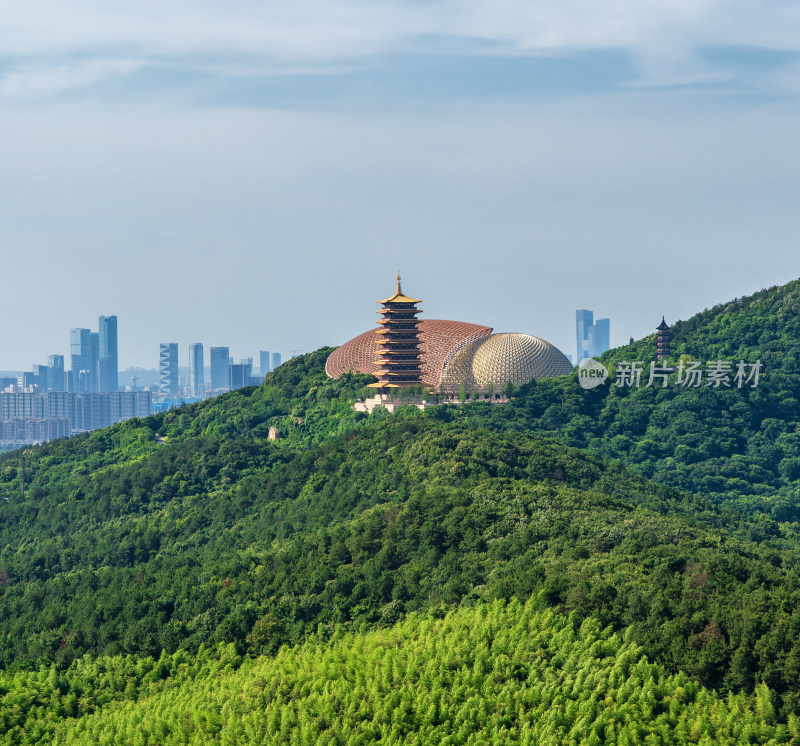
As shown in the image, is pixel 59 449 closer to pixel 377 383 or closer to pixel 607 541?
pixel 377 383

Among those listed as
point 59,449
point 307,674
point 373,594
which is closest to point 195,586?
point 373,594

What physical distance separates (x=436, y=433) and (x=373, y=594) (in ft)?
73.4

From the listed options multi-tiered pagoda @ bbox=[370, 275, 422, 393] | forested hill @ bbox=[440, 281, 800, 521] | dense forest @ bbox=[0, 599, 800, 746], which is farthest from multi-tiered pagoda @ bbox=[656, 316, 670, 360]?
dense forest @ bbox=[0, 599, 800, 746]

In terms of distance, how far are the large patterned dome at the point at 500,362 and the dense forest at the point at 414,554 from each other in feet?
11.4

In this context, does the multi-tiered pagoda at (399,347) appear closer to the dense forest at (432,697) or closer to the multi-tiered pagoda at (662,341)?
the multi-tiered pagoda at (662,341)

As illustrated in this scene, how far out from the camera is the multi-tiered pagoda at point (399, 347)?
88.7 metres

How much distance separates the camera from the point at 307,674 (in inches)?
1443

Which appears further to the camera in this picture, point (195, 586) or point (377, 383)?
point (377, 383)

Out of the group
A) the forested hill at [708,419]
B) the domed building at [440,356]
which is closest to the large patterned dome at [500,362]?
the domed building at [440,356]

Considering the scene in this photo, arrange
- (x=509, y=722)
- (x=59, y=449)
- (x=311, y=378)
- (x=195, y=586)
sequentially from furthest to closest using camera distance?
(x=311, y=378)
(x=59, y=449)
(x=195, y=586)
(x=509, y=722)

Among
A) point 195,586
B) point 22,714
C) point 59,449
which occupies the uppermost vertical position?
point 59,449

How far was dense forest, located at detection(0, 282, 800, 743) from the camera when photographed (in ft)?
112

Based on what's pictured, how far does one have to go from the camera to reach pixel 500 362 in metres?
93.4

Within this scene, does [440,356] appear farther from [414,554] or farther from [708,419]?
[414,554]
